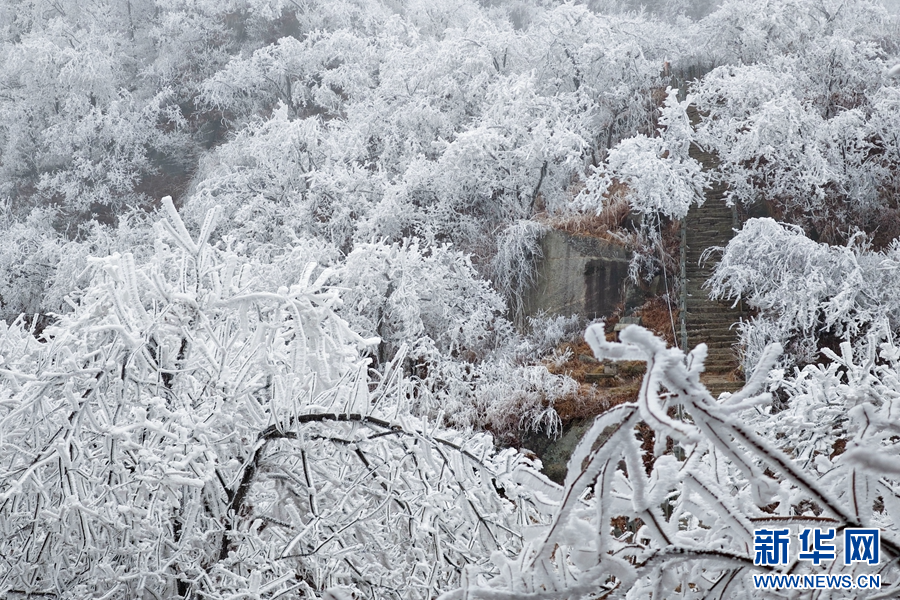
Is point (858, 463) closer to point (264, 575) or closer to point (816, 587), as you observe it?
point (816, 587)

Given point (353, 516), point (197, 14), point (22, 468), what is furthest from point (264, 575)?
point (197, 14)

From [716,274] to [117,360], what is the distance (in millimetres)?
8038

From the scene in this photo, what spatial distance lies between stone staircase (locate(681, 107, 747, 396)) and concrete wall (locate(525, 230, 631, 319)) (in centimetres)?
92

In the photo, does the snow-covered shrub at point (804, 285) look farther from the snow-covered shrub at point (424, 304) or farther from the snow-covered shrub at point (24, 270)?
the snow-covered shrub at point (24, 270)

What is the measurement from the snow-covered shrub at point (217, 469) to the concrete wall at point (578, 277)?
7.23m

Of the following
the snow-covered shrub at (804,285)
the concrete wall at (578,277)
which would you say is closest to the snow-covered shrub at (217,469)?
the snow-covered shrub at (804,285)

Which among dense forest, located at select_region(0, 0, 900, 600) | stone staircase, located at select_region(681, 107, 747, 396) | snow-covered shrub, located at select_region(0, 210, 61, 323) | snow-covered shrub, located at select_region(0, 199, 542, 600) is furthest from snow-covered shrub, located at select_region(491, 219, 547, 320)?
snow-covered shrub, located at select_region(0, 210, 61, 323)

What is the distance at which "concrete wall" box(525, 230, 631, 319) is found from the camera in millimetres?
9180

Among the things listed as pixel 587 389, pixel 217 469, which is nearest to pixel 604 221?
pixel 587 389

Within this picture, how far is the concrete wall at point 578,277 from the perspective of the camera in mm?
9180

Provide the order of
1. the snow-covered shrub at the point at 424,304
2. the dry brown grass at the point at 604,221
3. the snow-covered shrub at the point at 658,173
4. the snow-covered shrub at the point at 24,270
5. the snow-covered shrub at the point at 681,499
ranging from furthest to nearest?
the snow-covered shrub at the point at 24,270
the dry brown grass at the point at 604,221
the snow-covered shrub at the point at 658,173
the snow-covered shrub at the point at 424,304
the snow-covered shrub at the point at 681,499

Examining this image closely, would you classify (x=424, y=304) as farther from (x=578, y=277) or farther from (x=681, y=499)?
(x=681, y=499)

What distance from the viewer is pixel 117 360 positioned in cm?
192

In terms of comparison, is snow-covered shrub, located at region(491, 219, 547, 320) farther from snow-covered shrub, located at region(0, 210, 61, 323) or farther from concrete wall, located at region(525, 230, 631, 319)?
snow-covered shrub, located at region(0, 210, 61, 323)
